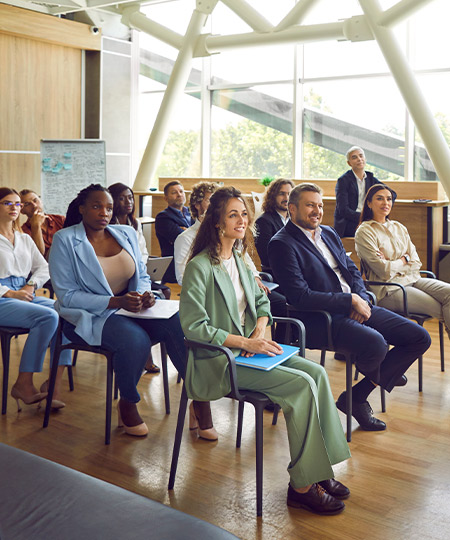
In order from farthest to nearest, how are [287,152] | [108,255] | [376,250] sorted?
[287,152], [376,250], [108,255]

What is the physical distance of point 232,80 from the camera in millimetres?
10672

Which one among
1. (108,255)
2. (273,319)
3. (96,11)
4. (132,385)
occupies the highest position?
(96,11)

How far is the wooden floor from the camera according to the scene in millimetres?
2545

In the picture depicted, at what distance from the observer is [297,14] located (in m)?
8.38

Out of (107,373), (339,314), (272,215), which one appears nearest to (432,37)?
(272,215)

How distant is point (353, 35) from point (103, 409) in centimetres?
606

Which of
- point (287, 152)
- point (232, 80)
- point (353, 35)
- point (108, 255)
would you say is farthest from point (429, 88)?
point (108, 255)

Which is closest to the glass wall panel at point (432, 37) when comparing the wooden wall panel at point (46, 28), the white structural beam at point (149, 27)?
the white structural beam at point (149, 27)

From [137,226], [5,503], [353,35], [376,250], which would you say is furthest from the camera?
[353,35]

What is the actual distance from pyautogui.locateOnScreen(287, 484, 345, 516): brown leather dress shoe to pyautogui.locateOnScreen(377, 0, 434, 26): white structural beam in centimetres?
603

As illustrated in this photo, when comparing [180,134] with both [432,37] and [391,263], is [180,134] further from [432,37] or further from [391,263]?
[391,263]

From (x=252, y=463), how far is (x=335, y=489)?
1.68 ft

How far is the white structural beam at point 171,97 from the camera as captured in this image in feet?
31.0

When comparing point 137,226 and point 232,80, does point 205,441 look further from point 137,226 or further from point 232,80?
point 232,80
